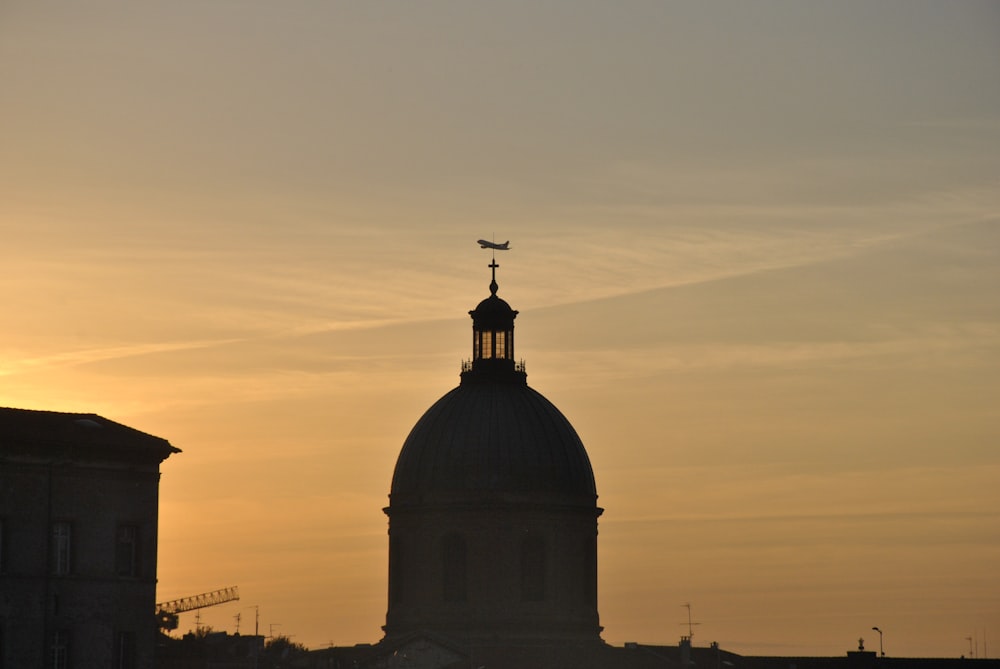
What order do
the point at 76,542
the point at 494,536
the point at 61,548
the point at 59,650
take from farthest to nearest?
1. the point at 494,536
2. the point at 76,542
3. the point at 61,548
4. the point at 59,650

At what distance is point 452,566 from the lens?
124 m

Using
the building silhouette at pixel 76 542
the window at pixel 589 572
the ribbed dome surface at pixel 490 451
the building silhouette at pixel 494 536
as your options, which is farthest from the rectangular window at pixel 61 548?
the window at pixel 589 572

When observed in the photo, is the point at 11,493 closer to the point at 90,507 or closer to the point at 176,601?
the point at 90,507

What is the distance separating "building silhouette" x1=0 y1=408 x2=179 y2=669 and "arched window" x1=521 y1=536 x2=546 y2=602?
42.7 meters

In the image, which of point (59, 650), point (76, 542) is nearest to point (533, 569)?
point (76, 542)

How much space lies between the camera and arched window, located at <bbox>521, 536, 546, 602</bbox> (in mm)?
124188

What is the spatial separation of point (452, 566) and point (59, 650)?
46.2 metres

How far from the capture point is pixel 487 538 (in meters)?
124

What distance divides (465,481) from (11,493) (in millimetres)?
46677

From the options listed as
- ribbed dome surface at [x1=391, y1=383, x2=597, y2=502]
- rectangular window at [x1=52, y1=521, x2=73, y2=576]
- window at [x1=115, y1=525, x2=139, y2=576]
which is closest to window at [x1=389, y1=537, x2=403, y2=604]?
ribbed dome surface at [x1=391, y1=383, x2=597, y2=502]

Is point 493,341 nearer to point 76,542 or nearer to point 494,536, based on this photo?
point 494,536

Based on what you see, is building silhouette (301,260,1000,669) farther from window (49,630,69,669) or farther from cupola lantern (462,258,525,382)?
window (49,630,69,669)

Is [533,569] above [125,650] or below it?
above

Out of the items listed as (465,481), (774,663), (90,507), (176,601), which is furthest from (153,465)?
(176,601)
